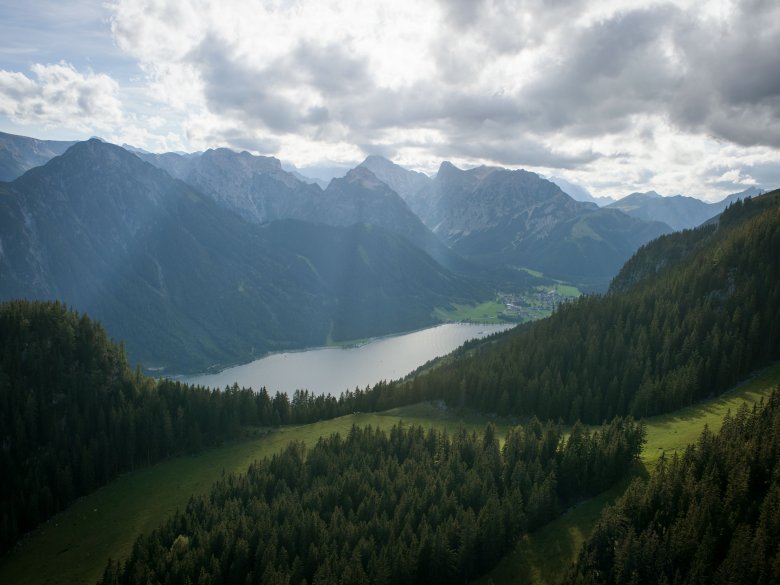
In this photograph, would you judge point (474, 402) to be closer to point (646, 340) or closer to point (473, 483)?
point (646, 340)

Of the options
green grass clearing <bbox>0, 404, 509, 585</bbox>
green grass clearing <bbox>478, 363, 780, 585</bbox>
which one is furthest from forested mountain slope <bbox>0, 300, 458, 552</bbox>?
green grass clearing <bbox>478, 363, 780, 585</bbox>

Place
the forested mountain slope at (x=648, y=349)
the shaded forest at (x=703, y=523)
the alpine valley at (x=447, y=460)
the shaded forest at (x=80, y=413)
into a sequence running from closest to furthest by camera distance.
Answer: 1. the shaded forest at (x=703, y=523)
2. the alpine valley at (x=447, y=460)
3. the shaded forest at (x=80, y=413)
4. the forested mountain slope at (x=648, y=349)

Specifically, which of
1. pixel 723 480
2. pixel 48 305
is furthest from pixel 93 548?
pixel 723 480

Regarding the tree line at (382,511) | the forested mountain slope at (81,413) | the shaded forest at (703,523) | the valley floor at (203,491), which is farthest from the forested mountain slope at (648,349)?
the shaded forest at (703,523)

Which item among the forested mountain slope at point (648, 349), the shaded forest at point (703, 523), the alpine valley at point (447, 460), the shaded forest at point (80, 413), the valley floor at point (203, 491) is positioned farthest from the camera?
the forested mountain slope at point (648, 349)

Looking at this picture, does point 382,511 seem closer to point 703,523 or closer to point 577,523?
point 577,523

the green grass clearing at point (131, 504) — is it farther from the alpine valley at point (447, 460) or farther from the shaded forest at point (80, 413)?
the shaded forest at point (80, 413)
